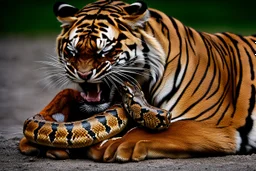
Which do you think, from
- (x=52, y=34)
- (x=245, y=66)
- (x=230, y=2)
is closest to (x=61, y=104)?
(x=245, y=66)

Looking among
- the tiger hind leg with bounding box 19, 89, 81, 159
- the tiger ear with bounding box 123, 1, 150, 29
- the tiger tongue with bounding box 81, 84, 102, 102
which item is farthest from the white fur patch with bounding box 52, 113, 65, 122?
the tiger ear with bounding box 123, 1, 150, 29

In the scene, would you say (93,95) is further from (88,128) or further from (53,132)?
(53,132)

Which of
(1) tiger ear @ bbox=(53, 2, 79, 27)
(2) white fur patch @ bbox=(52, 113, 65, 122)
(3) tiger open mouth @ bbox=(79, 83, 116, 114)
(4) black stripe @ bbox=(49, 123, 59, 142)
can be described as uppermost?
(1) tiger ear @ bbox=(53, 2, 79, 27)

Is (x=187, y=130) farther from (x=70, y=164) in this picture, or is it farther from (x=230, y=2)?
(x=230, y=2)

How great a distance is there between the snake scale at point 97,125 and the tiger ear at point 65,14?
2.72ft

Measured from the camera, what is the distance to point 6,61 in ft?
51.4

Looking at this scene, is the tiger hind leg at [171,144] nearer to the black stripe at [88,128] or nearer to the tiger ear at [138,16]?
the black stripe at [88,128]

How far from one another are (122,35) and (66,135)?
1.00 m

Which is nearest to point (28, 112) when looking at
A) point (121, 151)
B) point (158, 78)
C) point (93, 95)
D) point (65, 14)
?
point (65, 14)

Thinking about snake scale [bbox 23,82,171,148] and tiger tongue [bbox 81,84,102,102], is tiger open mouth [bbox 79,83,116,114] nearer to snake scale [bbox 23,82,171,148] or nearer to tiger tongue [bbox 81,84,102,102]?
tiger tongue [bbox 81,84,102,102]

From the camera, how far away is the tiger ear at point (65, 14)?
6832 millimetres

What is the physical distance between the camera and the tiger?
6.43 m

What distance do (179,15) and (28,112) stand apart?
1279cm

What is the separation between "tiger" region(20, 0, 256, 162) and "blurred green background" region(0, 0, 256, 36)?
38.5 ft
